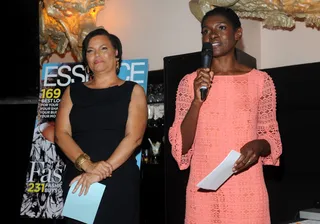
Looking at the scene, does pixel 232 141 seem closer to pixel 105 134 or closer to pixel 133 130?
pixel 133 130

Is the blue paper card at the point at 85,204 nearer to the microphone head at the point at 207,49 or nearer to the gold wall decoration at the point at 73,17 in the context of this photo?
the microphone head at the point at 207,49

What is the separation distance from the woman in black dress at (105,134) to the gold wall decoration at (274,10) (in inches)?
47.0

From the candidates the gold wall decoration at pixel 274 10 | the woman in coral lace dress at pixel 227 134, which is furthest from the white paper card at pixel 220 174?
the gold wall decoration at pixel 274 10

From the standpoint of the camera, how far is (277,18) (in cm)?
342

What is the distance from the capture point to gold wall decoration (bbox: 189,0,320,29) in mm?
3215

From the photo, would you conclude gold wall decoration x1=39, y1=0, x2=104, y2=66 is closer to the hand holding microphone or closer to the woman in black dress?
the woman in black dress

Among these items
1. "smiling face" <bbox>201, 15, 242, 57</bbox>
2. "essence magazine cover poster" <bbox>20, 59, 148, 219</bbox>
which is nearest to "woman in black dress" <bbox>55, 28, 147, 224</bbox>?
"smiling face" <bbox>201, 15, 242, 57</bbox>

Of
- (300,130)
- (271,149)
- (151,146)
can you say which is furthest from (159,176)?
(271,149)

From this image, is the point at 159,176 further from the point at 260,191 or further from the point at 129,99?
the point at 260,191

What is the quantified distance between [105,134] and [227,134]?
0.67 metres

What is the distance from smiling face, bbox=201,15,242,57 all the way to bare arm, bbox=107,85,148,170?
0.52 metres

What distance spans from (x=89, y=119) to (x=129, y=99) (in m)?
0.22

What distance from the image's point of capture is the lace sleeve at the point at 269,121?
2094 millimetres

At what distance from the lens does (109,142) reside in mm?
2406
